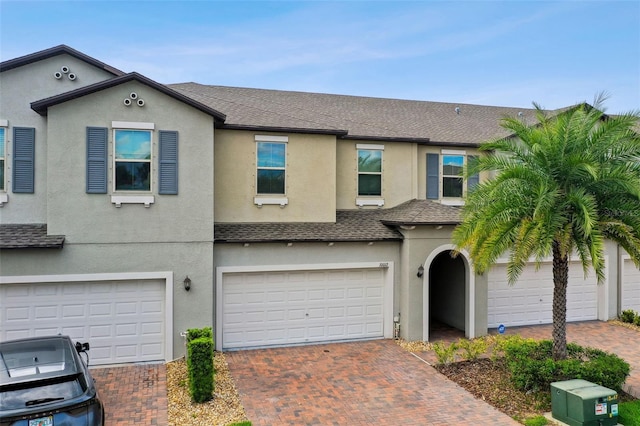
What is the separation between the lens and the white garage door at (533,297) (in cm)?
1455

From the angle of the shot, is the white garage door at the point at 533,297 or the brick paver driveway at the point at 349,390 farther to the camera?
the white garage door at the point at 533,297

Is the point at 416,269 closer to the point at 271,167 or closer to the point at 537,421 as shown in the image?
the point at 271,167

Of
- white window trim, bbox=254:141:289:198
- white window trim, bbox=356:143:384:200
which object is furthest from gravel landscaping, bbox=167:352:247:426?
white window trim, bbox=356:143:384:200

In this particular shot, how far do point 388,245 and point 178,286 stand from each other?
622 centimetres

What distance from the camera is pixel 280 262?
12289 mm

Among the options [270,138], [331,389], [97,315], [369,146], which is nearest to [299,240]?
[270,138]

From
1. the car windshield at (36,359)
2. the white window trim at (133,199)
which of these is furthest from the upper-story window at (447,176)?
the car windshield at (36,359)

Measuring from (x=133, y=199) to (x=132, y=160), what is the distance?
1.01m

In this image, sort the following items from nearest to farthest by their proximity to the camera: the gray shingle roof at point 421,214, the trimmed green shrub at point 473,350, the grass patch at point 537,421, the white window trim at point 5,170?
the grass patch at point 537,421 < the trimmed green shrub at point 473,350 < the white window trim at point 5,170 < the gray shingle roof at point 421,214

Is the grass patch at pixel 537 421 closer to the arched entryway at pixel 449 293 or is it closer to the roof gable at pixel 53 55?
the arched entryway at pixel 449 293

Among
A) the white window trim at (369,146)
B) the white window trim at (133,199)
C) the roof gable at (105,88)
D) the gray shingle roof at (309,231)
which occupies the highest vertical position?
the roof gable at (105,88)

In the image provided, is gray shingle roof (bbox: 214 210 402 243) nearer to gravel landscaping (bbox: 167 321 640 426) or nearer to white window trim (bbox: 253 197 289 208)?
white window trim (bbox: 253 197 289 208)

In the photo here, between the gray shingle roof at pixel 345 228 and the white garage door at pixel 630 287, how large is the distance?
7.77 metres

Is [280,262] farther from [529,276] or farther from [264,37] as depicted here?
[264,37]
